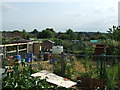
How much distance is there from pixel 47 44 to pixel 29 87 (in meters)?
12.3

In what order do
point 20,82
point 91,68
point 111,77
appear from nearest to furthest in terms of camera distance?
point 20,82 → point 111,77 → point 91,68

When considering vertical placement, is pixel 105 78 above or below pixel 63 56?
below

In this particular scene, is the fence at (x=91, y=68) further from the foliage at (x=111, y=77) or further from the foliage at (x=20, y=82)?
the foliage at (x=20, y=82)

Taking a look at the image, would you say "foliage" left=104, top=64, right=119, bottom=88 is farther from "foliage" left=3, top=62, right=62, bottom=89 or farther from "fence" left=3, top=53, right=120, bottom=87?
"foliage" left=3, top=62, right=62, bottom=89

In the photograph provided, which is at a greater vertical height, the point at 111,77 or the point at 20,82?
the point at 20,82

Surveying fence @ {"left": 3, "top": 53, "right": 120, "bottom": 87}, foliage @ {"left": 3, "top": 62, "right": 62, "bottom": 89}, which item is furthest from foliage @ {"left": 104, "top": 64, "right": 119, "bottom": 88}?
foliage @ {"left": 3, "top": 62, "right": 62, "bottom": 89}

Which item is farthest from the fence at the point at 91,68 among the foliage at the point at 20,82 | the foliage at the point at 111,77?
the foliage at the point at 20,82

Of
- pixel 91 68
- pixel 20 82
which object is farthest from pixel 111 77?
pixel 20 82

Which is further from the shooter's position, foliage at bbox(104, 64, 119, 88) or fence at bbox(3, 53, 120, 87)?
fence at bbox(3, 53, 120, 87)

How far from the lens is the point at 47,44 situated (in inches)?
593

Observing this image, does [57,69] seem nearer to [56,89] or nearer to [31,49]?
[56,89]

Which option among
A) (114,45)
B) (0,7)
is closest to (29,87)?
(0,7)

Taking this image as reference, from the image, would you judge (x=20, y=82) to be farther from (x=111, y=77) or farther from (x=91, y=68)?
(x=91, y=68)

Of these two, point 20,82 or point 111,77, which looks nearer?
point 20,82
